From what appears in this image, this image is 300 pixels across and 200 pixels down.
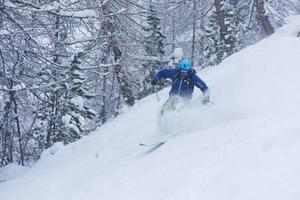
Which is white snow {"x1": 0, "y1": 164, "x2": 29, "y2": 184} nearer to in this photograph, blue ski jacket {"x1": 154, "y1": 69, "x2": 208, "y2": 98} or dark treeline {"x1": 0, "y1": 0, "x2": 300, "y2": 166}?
dark treeline {"x1": 0, "y1": 0, "x2": 300, "y2": 166}

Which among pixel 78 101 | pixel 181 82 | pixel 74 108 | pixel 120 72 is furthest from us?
pixel 120 72

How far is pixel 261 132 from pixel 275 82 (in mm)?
4353

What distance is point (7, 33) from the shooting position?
873 cm

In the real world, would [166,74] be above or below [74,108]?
above

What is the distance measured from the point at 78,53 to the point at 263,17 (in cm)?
1159

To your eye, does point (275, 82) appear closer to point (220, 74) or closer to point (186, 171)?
point (220, 74)

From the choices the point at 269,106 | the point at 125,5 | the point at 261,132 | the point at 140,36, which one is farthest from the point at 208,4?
the point at 261,132

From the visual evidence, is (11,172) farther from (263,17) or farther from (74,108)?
(263,17)

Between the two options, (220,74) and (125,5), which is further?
(125,5)

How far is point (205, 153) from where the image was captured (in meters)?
6.91

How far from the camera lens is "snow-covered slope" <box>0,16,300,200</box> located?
18.4 feet

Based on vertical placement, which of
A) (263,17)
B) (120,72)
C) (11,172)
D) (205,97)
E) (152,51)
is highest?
(263,17)

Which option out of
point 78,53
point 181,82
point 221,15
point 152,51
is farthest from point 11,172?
point 221,15

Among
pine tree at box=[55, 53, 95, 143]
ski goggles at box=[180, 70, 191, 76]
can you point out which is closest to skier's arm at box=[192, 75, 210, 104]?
ski goggles at box=[180, 70, 191, 76]
